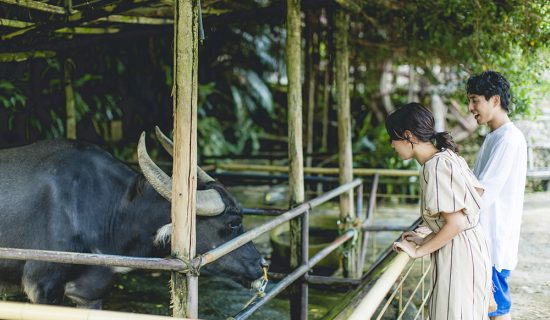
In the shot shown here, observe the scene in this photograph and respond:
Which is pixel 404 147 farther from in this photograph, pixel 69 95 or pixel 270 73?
pixel 270 73

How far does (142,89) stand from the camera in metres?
9.95

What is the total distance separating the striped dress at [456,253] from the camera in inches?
87.7

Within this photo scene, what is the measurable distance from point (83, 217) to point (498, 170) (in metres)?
2.53

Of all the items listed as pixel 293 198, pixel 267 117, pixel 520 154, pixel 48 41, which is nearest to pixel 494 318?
pixel 520 154

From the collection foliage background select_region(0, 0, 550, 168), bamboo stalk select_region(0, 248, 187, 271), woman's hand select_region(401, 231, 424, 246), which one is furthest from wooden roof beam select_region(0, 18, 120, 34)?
woman's hand select_region(401, 231, 424, 246)

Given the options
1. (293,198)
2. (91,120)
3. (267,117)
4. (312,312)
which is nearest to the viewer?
(293,198)

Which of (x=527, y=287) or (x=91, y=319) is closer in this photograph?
(x=91, y=319)

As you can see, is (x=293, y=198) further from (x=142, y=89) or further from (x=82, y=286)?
(x=142, y=89)

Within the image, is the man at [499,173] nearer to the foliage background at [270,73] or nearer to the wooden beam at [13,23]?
the foliage background at [270,73]

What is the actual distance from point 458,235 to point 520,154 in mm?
743

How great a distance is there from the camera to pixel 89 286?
3.58 m

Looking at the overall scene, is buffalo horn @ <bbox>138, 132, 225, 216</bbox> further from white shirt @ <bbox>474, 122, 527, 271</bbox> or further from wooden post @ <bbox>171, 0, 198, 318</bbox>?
white shirt @ <bbox>474, 122, 527, 271</bbox>

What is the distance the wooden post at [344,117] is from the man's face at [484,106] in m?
2.83

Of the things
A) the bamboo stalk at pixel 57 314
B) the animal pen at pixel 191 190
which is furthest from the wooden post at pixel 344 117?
the bamboo stalk at pixel 57 314
